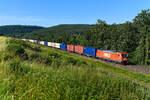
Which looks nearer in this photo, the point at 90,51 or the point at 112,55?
the point at 112,55

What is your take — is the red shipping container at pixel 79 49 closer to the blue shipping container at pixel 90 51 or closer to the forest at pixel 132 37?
the blue shipping container at pixel 90 51

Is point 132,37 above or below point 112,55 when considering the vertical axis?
above

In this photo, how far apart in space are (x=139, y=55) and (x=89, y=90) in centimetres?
3317

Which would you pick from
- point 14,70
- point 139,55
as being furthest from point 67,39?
point 14,70

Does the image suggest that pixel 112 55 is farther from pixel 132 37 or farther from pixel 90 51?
pixel 132 37

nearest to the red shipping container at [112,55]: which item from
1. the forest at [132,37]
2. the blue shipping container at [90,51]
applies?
the blue shipping container at [90,51]

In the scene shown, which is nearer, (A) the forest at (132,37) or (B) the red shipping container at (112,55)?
(B) the red shipping container at (112,55)

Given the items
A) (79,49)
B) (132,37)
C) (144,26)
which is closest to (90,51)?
(79,49)

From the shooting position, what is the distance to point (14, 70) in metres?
5.50

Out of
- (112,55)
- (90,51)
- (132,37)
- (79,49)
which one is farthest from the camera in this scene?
(79,49)

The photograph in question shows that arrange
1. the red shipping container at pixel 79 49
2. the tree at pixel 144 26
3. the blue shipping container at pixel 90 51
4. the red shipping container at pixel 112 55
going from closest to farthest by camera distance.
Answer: the red shipping container at pixel 112 55, the tree at pixel 144 26, the blue shipping container at pixel 90 51, the red shipping container at pixel 79 49

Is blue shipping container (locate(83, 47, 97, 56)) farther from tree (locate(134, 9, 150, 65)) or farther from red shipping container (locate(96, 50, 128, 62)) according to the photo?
tree (locate(134, 9, 150, 65))

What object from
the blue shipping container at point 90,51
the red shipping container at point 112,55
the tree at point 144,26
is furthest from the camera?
the blue shipping container at point 90,51

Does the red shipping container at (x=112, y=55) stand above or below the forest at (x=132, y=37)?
below
